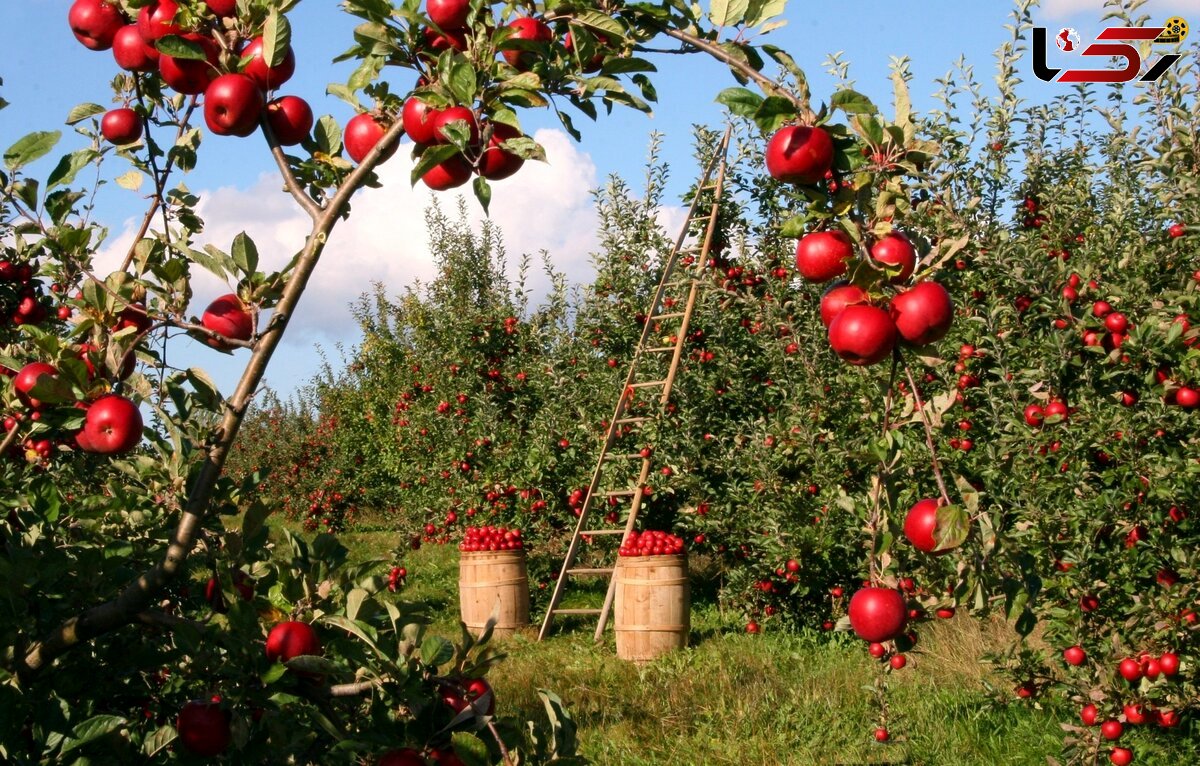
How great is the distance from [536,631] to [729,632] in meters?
1.43

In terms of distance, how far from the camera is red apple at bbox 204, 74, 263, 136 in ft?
4.04

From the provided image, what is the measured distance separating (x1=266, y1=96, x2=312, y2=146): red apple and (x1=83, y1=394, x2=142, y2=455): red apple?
416 mm

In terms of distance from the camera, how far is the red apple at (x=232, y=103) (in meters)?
1.23

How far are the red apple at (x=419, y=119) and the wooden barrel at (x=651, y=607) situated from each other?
523 cm

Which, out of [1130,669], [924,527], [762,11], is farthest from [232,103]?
[1130,669]

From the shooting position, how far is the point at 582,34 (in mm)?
1265

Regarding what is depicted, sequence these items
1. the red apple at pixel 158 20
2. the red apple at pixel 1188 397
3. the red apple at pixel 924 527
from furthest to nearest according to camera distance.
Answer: the red apple at pixel 1188 397 < the red apple at pixel 158 20 < the red apple at pixel 924 527

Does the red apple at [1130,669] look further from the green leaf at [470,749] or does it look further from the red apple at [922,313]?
the green leaf at [470,749]

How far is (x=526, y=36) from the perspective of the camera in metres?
1.25

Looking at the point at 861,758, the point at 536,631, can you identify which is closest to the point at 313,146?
the point at 861,758

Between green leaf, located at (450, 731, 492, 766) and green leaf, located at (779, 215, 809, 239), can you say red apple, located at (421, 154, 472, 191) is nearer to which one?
green leaf, located at (779, 215, 809, 239)

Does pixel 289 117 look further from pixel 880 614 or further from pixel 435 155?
pixel 880 614

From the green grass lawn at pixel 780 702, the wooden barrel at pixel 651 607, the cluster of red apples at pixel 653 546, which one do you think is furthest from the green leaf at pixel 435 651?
the cluster of red apples at pixel 653 546

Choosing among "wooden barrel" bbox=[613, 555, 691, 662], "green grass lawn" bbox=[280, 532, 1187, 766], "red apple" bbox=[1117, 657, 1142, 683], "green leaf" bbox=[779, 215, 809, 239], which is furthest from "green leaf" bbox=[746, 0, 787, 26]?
"wooden barrel" bbox=[613, 555, 691, 662]
